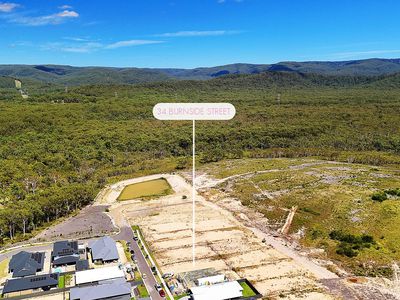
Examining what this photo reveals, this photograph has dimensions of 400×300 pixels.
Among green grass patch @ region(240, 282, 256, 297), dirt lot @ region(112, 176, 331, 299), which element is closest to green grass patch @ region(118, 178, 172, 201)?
dirt lot @ region(112, 176, 331, 299)

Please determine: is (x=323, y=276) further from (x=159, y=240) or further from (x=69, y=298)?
(x=69, y=298)

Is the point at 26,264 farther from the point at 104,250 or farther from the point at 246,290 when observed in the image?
the point at 246,290

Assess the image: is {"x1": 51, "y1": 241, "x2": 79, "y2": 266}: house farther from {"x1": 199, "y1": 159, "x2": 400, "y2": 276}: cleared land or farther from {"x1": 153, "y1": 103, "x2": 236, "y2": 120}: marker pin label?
{"x1": 199, "y1": 159, "x2": 400, "y2": 276}: cleared land

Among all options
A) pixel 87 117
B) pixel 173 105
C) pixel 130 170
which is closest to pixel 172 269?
pixel 173 105

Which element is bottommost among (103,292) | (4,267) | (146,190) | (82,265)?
(146,190)

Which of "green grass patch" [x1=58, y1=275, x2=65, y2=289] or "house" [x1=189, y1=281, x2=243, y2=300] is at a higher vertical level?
"house" [x1=189, y1=281, x2=243, y2=300]

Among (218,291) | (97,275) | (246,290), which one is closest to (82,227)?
(97,275)
